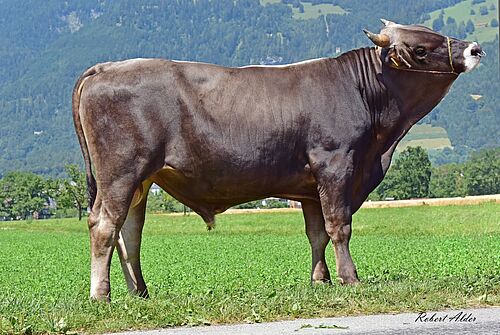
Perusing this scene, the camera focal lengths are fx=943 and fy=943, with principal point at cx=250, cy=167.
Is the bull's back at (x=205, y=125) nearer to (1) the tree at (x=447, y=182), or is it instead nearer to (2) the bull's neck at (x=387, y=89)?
(2) the bull's neck at (x=387, y=89)

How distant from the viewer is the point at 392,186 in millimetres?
111562

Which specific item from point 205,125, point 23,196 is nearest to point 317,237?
point 205,125

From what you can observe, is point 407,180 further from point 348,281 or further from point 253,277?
point 348,281

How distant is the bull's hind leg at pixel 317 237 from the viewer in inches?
449

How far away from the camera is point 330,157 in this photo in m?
10.6

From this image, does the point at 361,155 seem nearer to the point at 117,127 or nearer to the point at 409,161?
the point at 117,127

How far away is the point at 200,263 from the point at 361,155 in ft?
50.5

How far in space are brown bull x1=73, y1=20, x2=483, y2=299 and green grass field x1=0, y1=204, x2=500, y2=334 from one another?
910 mm

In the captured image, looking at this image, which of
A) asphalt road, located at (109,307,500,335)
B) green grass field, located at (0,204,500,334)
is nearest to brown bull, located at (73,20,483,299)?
green grass field, located at (0,204,500,334)

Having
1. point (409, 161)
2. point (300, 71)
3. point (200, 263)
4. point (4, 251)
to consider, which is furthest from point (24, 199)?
point (300, 71)

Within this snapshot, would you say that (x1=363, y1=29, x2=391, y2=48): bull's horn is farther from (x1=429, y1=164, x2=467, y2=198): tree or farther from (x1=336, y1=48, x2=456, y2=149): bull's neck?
(x1=429, y1=164, x2=467, y2=198): tree

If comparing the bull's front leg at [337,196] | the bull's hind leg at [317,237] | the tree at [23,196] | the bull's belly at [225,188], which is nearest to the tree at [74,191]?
the tree at [23,196]

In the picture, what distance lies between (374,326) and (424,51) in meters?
4.07

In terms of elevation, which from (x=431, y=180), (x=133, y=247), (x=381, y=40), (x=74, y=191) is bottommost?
(x=431, y=180)
